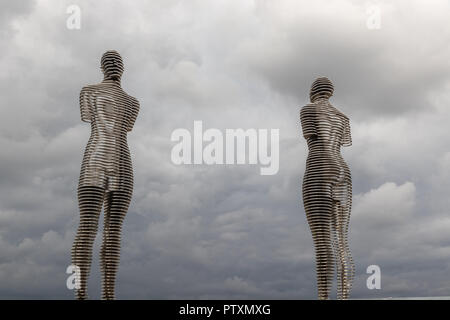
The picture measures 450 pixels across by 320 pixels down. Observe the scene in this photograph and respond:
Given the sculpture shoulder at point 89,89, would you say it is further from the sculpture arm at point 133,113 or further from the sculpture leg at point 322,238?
the sculpture leg at point 322,238

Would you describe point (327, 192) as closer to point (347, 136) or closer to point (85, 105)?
point (347, 136)

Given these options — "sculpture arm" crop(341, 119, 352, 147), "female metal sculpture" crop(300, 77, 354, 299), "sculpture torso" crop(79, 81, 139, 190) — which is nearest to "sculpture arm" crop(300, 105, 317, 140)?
"female metal sculpture" crop(300, 77, 354, 299)

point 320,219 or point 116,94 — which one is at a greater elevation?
point 116,94

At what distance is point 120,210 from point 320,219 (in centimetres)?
560

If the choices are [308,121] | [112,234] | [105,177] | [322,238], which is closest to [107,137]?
[105,177]

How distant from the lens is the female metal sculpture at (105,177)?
14.5m

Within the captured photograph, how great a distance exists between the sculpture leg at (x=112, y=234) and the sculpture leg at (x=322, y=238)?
5.23 m

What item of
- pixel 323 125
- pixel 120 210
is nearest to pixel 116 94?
pixel 120 210

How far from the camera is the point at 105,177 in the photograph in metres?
14.8

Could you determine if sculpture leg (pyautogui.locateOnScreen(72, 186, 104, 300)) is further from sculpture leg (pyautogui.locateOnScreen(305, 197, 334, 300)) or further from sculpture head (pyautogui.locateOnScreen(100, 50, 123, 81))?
sculpture leg (pyautogui.locateOnScreen(305, 197, 334, 300))
